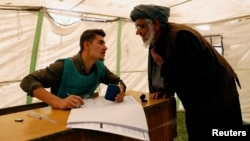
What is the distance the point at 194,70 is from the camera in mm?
1226

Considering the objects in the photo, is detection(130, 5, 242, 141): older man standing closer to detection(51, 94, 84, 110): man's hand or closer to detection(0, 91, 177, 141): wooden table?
detection(0, 91, 177, 141): wooden table

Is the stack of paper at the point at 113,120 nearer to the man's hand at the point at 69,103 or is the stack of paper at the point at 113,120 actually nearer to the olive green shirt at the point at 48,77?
the man's hand at the point at 69,103

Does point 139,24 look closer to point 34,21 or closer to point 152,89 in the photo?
point 152,89

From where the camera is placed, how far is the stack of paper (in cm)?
97

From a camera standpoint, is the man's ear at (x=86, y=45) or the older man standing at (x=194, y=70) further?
the man's ear at (x=86, y=45)

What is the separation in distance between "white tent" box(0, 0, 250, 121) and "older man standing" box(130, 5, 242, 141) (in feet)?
4.96

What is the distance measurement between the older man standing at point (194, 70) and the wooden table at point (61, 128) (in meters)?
0.16

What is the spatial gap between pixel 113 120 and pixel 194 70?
48 centimetres

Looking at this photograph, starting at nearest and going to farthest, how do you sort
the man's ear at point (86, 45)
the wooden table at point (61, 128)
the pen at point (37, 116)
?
the wooden table at point (61, 128)
the pen at point (37, 116)
the man's ear at point (86, 45)

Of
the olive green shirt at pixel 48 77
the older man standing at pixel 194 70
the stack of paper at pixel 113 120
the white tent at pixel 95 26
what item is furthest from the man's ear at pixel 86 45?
the white tent at pixel 95 26

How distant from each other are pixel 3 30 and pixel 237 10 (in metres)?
2.58

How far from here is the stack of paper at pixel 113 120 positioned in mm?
965

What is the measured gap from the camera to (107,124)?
974 mm

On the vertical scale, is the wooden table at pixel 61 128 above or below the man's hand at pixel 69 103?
below
